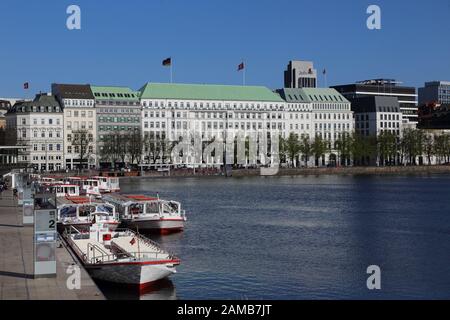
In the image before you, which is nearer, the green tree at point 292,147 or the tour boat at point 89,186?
the tour boat at point 89,186

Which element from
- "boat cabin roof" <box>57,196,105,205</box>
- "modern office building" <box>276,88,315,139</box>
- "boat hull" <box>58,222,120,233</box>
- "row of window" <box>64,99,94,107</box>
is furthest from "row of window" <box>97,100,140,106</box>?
"boat hull" <box>58,222,120,233</box>

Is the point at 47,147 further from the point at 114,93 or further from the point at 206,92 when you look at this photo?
the point at 206,92

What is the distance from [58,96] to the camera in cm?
15262

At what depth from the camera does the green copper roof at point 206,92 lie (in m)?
162

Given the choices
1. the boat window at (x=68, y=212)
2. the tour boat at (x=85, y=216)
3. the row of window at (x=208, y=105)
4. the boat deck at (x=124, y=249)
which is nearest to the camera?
the boat deck at (x=124, y=249)

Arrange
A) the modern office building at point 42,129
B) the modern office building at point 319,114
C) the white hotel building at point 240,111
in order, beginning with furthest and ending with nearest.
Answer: the modern office building at point 319,114 < the white hotel building at point 240,111 < the modern office building at point 42,129

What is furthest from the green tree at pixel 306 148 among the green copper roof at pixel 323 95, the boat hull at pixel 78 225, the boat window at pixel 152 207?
the boat hull at pixel 78 225

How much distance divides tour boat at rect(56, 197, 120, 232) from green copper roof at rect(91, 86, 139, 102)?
10520cm

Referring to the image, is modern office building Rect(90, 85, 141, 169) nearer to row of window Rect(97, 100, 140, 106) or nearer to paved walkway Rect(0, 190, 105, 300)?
row of window Rect(97, 100, 140, 106)

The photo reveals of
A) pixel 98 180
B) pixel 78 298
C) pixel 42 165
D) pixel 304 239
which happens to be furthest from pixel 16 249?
pixel 42 165

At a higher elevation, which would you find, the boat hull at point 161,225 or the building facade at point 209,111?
the building facade at point 209,111

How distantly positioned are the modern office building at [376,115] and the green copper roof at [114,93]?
59.4m

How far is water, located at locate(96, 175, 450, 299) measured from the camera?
97.6 feet

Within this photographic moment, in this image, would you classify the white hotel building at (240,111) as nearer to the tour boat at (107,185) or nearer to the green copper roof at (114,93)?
the green copper roof at (114,93)
